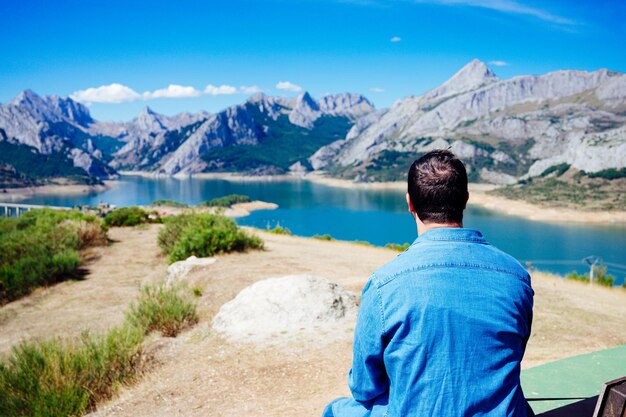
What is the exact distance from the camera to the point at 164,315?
782 cm

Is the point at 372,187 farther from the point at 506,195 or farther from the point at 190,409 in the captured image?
the point at 190,409

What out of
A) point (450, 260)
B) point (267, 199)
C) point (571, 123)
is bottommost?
point (267, 199)

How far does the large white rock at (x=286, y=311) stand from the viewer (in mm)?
7171

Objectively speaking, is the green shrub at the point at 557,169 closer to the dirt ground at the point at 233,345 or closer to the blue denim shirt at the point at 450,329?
the dirt ground at the point at 233,345

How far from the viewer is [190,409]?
5.03 metres

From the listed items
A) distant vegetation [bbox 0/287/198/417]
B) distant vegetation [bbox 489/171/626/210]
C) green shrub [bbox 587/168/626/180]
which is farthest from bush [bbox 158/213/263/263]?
green shrub [bbox 587/168/626/180]

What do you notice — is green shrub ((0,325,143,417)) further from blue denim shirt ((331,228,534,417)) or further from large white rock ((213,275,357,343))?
blue denim shirt ((331,228,534,417))

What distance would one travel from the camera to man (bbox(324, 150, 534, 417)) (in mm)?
1597

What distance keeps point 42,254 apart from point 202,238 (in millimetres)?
4751

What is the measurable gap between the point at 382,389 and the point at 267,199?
12893 centimetres

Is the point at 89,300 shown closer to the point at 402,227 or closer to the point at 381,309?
the point at 381,309

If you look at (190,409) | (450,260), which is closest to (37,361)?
(190,409)

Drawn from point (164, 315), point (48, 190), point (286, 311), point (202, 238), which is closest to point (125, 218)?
point (202, 238)

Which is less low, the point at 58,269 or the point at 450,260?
the point at 450,260
